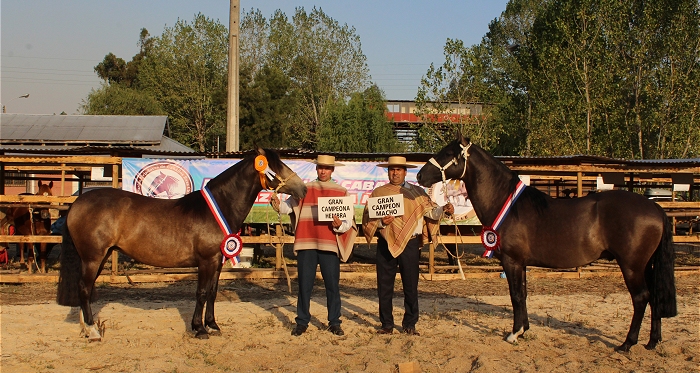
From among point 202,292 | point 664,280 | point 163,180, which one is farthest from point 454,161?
point 163,180

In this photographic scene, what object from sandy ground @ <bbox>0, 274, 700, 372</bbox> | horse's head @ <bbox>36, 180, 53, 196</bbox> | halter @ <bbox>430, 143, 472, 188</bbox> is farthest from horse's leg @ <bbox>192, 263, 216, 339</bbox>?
horse's head @ <bbox>36, 180, 53, 196</bbox>

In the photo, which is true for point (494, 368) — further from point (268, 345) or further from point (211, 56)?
point (211, 56)

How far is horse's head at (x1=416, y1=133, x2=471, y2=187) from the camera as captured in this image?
6430 mm

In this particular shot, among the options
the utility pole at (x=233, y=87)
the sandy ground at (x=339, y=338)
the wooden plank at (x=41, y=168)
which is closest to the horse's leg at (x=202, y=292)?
the sandy ground at (x=339, y=338)

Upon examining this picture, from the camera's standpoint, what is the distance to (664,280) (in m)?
6.00

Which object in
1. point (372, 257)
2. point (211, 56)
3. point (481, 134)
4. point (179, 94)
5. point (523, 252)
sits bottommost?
point (372, 257)

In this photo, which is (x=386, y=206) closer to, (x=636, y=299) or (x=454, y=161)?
(x=454, y=161)

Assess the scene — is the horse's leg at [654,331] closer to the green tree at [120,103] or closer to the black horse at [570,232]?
the black horse at [570,232]

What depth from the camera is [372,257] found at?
14.2m

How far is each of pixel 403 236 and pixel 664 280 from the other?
9.13 feet

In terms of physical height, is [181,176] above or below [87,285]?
above

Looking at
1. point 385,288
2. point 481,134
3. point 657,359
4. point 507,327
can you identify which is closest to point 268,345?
point 385,288

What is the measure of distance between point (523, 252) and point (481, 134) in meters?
19.5

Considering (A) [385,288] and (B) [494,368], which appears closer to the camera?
(B) [494,368]
